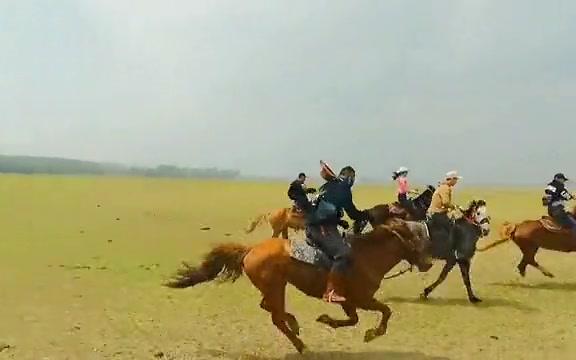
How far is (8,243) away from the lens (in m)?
23.4

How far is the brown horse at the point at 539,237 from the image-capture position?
1727cm

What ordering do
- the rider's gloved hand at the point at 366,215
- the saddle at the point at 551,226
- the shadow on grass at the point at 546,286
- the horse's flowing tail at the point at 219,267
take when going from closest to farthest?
1. the horse's flowing tail at the point at 219,267
2. the rider's gloved hand at the point at 366,215
3. the shadow on grass at the point at 546,286
4. the saddle at the point at 551,226

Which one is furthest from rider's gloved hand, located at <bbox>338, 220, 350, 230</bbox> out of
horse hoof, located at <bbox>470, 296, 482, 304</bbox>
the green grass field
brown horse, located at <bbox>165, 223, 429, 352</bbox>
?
horse hoof, located at <bbox>470, 296, 482, 304</bbox>

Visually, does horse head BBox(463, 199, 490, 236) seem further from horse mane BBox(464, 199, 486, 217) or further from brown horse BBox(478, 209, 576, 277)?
brown horse BBox(478, 209, 576, 277)

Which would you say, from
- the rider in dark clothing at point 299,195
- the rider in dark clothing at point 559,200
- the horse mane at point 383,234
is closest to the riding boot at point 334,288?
the horse mane at point 383,234

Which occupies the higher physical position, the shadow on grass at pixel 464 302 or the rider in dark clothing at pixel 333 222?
the rider in dark clothing at pixel 333 222

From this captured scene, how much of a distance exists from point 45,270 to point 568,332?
12011 mm

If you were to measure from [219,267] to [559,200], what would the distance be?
9.29m

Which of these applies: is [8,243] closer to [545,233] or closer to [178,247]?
[178,247]

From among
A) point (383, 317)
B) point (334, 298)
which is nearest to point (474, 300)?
point (383, 317)

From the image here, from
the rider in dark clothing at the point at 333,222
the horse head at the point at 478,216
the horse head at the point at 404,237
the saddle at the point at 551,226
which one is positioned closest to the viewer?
the rider in dark clothing at the point at 333,222

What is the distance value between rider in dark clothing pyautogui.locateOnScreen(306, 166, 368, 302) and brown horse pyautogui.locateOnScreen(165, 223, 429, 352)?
5.4 inches

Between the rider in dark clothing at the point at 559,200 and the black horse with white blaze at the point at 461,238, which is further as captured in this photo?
the rider in dark clothing at the point at 559,200

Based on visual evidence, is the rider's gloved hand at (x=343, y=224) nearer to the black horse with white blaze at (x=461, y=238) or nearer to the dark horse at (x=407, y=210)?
the dark horse at (x=407, y=210)
